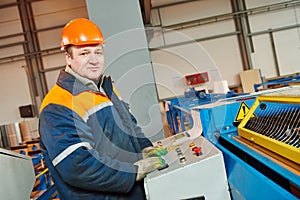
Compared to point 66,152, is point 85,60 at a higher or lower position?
higher

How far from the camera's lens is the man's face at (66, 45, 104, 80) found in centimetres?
121

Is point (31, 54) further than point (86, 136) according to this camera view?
Yes

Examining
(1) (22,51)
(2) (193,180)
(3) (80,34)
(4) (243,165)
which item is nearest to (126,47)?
(3) (80,34)

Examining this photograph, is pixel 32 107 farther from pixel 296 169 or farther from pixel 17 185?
pixel 296 169

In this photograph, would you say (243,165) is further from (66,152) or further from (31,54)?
(31,54)

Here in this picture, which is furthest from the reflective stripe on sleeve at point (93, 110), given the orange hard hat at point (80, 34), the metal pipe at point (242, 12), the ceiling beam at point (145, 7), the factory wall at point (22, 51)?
the factory wall at point (22, 51)

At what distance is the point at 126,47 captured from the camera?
2.02m

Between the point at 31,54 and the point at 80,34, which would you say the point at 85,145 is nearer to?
the point at 80,34

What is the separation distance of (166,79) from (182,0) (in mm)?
1971

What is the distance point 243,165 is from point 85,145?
1.78ft

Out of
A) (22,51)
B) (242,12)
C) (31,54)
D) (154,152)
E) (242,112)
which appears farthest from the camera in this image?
(22,51)

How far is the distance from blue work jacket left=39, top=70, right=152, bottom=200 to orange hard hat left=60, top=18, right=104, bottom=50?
0.14m

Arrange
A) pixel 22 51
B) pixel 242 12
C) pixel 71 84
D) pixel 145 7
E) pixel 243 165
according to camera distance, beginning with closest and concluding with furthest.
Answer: pixel 243 165 < pixel 71 84 < pixel 145 7 < pixel 242 12 < pixel 22 51

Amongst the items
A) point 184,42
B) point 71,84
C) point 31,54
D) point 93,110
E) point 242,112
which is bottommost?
point 242,112
